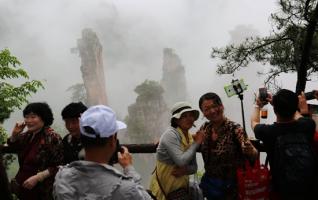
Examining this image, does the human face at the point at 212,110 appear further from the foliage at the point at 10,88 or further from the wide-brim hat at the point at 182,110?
the foliage at the point at 10,88

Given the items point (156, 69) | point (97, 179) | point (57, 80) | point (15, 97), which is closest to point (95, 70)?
point (57, 80)

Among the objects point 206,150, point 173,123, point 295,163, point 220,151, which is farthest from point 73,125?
point 295,163

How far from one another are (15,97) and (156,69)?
9947 cm

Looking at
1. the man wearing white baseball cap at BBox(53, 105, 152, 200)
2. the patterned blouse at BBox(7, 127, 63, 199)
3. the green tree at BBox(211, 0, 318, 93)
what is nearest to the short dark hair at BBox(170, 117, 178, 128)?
the patterned blouse at BBox(7, 127, 63, 199)

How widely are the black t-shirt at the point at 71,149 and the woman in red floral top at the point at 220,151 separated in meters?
1.12

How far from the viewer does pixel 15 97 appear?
428 inches

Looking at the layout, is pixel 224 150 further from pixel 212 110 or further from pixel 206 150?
pixel 212 110

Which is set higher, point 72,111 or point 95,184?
point 72,111

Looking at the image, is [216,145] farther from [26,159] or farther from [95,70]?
[95,70]

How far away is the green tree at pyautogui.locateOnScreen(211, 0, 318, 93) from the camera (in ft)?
22.2

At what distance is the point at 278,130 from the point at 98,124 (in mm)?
1582

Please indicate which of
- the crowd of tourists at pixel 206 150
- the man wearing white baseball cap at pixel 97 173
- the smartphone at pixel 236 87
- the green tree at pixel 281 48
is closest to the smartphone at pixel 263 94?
the crowd of tourists at pixel 206 150

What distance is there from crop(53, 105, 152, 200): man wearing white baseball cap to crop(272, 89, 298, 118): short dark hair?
1379mm

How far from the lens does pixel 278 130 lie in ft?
9.51
